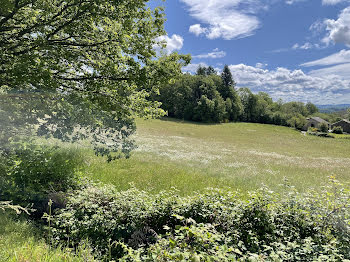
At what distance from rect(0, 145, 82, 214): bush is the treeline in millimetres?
70987

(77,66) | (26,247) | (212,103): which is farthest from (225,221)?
(212,103)

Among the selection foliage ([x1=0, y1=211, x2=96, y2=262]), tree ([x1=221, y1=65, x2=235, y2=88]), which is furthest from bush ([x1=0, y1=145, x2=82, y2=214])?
tree ([x1=221, y1=65, x2=235, y2=88])

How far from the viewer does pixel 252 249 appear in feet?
16.3

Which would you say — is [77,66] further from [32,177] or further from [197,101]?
[197,101]

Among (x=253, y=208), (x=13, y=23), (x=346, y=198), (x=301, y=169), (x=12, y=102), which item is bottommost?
(x=301, y=169)

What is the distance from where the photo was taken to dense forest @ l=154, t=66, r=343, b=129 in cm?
8744

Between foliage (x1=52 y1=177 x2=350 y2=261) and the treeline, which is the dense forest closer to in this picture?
the treeline

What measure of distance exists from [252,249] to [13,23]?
36.7 ft

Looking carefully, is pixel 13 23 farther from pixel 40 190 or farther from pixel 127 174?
pixel 127 174

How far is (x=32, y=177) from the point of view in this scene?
A: 8.31 m

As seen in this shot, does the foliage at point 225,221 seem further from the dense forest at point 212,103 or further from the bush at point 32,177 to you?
the dense forest at point 212,103

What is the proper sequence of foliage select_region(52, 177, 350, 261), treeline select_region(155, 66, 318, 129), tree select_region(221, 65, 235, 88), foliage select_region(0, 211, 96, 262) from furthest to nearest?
1. tree select_region(221, 65, 235, 88)
2. treeline select_region(155, 66, 318, 129)
3. foliage select_region(52, 177, 350, 261)
4. foliage select_region(0, 211, 96, 262)

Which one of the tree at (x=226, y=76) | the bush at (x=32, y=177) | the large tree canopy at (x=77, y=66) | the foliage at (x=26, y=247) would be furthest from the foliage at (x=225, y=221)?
the tree at (x=226, y=76)

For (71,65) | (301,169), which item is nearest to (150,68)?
(71,65)
